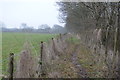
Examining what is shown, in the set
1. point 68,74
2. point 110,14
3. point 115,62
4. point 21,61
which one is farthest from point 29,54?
point 110,14

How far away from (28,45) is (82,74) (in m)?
2.18

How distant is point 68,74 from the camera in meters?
7.09

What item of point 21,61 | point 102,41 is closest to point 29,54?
point 21,61

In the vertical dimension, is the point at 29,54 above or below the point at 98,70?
above

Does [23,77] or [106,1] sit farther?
[106,1]

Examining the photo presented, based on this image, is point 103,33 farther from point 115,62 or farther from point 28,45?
point 28,45

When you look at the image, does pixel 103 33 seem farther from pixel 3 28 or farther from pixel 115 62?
pixel 3 28

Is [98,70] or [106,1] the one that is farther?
[106,1]

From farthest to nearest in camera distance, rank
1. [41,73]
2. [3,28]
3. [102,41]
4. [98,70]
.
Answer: [102,41] → [98,70] → [41,73] → [3,28]

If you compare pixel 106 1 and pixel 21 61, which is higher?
pixel 106 1

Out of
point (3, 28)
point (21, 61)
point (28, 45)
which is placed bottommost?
point (21, 61)

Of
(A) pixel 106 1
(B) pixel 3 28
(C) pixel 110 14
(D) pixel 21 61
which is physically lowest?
(D) pixel 21 61

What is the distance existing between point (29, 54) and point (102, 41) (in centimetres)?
705

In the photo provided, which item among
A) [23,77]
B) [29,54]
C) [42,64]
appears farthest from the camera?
[42,64]
